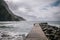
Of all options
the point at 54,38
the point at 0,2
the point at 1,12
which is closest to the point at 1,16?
the point at 1,12

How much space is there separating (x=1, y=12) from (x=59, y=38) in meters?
113

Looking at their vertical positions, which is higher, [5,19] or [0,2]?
[0,2]

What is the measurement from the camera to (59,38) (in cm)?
664

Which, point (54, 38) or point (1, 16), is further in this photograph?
point (1, 16)

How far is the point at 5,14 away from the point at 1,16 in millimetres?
4057

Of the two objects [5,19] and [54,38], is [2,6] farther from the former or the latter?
[54,38]

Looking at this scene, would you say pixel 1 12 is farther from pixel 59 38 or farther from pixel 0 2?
pixel 59 38

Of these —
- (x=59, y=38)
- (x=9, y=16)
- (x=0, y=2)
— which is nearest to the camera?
(x=59, y=38)

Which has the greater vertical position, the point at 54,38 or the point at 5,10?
the point at 5,10

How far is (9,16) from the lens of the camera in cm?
12288

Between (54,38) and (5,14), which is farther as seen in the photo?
(5,14)

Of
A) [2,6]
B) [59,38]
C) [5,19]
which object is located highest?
[2,6]

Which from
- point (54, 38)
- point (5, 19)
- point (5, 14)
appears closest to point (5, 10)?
point (5, 14)

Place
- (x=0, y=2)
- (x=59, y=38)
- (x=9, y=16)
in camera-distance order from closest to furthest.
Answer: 1. (x=59, y=38)
2. (x=0, y=2)
3. (x=9, y=16)
